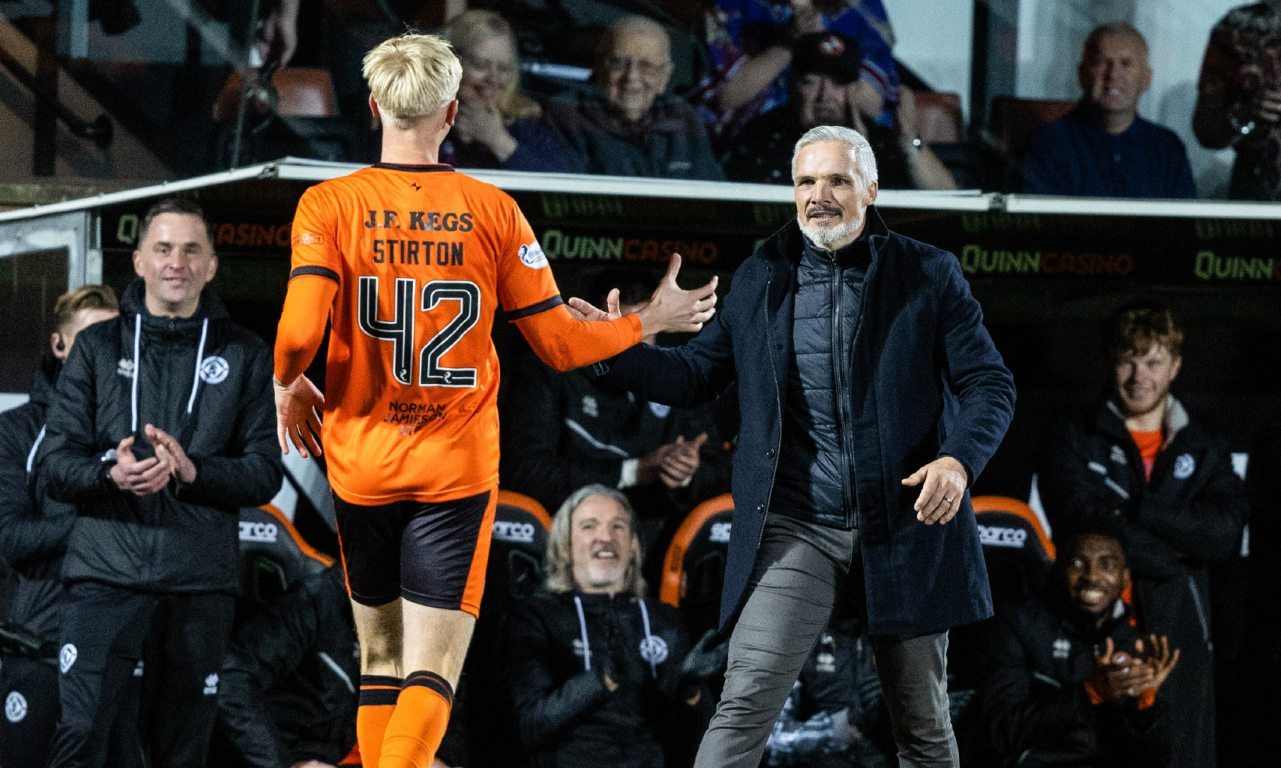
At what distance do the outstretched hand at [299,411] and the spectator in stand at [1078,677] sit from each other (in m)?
3.09

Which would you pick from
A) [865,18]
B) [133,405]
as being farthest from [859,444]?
[865,18]

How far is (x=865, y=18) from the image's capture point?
6.38 metres

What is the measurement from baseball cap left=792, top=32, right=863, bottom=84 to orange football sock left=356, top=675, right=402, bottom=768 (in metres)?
3.37

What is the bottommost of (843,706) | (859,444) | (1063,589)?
(843,706)

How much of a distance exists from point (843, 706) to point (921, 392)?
2602 mm

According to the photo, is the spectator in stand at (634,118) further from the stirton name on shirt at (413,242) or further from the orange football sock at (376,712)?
the orange football sock at (376,712)

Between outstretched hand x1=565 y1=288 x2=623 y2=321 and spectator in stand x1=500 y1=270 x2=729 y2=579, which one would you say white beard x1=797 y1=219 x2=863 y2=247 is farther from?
spectator in stand x1=500 y1=270 x2=729 y2=579

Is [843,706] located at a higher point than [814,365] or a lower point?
lower

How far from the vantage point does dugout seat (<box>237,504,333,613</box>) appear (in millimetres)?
6000

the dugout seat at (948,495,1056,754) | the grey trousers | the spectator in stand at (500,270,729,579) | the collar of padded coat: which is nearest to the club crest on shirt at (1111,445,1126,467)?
the dugout seat at (948,495,1056,754)

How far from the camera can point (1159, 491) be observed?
6.39 metres

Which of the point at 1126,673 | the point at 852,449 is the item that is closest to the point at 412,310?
the point at 852,449

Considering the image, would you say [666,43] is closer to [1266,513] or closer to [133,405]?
[133,405]

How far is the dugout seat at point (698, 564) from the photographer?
609 centimetres
